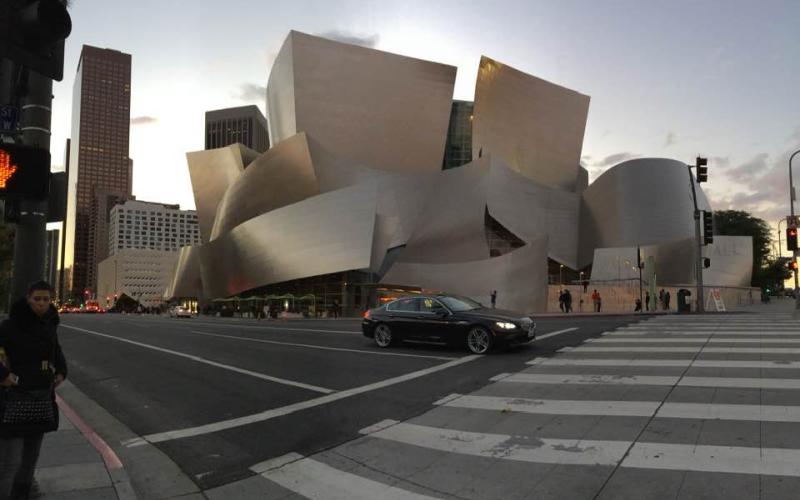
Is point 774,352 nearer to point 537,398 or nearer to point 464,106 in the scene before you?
point 537,398

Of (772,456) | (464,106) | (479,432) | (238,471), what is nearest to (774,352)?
(772,456)

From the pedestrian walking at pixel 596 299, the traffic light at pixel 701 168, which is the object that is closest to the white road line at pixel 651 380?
the traffic light at pixel 701 168

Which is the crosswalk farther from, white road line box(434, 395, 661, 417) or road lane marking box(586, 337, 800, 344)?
road lane marking box(586, 337, 800, 344)

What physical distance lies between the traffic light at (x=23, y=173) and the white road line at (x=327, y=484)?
300 cm

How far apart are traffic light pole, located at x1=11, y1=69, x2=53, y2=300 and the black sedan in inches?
368

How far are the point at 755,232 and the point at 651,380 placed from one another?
3958 inches

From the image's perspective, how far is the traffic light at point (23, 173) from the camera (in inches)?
150

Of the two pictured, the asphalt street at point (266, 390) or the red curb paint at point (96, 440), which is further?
the asphalt street at point (266, 390)

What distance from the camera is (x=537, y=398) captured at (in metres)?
7.50

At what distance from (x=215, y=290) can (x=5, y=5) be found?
5875cm

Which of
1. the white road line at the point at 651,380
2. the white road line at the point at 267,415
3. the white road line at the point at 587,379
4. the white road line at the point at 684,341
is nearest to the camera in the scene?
the white road line at the point at 267,415

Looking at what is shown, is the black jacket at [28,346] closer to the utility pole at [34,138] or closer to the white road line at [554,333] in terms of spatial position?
the utility pole at [34,138]

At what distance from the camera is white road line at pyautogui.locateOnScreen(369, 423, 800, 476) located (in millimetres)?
4488

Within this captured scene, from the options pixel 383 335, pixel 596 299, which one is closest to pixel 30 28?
pixel 383 335
